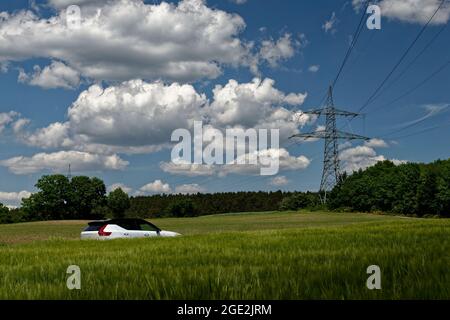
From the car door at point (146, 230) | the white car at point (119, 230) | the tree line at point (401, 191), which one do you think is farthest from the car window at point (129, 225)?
the tree line at point (401, 191)

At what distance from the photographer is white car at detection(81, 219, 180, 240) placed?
23.7m

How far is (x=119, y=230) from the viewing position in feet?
78.5

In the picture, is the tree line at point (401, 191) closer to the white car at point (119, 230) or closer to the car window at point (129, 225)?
the white car at point (119, 230)

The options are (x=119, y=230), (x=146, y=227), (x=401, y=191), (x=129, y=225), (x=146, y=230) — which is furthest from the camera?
(x=401, y=191)

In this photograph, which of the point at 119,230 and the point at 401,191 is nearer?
the point at 119,230

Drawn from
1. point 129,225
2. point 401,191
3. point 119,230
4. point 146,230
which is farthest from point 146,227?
point 401,191

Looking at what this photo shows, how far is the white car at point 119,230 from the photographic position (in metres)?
23.7

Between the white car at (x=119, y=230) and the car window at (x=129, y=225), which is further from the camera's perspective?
the car window at (x=129, y=225)

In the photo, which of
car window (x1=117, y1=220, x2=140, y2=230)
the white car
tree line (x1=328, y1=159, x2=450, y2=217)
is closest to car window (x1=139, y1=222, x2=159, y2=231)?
A: the white car

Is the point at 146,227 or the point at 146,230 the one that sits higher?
the point at 146,227

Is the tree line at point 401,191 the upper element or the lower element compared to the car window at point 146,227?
upper

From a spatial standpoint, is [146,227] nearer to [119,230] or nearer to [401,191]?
[119,230]

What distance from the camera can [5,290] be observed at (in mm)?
5852
